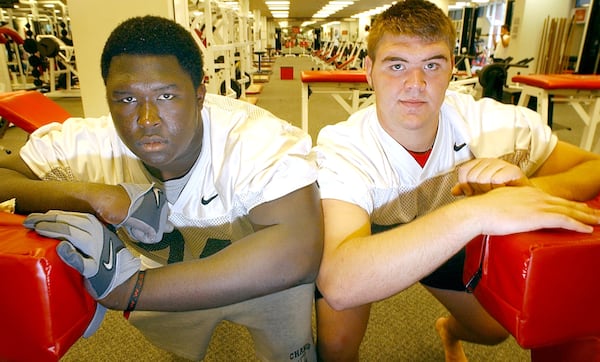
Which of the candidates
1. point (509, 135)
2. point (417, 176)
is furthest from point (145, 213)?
point (509, 135)

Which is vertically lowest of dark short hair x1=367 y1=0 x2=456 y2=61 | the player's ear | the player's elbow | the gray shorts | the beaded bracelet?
the gray shorts

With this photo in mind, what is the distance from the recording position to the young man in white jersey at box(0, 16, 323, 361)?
34.0 inches

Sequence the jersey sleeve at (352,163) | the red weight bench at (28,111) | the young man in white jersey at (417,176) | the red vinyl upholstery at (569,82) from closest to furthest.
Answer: the young man in white jersey at (417,176), the jersey sleeve at (352,163), the red weight bench at (28,111), the red vinyl upholstery at (569,82)

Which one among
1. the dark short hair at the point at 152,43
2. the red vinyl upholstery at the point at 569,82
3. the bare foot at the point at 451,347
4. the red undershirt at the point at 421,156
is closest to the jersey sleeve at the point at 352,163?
the red undershirt at the point at 421,156

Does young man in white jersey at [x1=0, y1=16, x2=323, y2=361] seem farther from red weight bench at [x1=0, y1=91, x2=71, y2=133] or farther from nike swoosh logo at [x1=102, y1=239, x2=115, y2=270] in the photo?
red weight bench at [x1=0, y1=91, x2=71, y2=133]

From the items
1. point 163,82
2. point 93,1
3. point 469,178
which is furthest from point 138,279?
point 93,1

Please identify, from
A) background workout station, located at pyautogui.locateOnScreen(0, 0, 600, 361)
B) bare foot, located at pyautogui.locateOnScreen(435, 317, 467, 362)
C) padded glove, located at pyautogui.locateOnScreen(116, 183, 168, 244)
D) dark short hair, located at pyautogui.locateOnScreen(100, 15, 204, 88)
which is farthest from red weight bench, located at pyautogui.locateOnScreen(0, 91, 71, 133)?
bare foot, located at pyautogui.locateOnScreen(435, 317, 467, 362)

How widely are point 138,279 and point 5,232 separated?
261 mm

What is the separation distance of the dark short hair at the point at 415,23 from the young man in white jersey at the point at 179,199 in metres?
0.49

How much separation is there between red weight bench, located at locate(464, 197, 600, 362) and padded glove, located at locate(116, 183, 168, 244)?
0.79 meters

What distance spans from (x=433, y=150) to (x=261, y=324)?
817mm

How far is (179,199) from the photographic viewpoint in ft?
3.97

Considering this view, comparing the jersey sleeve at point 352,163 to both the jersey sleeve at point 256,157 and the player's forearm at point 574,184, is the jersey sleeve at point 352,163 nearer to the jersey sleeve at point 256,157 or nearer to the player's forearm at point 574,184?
the jersey sleeve at point 256,157

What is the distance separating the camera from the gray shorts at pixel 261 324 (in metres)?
1.25
